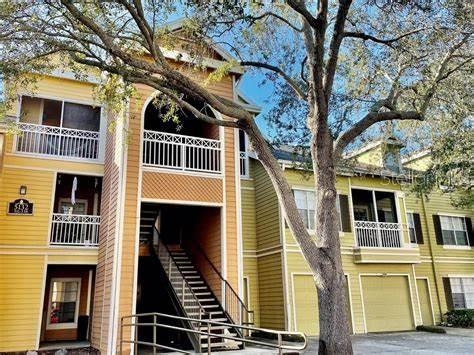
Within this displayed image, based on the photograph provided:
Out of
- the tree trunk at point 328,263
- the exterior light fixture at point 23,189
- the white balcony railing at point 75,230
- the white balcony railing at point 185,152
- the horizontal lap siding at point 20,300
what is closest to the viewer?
the tree trunk at point 328,263

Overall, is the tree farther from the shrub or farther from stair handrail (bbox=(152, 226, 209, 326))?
the shrub

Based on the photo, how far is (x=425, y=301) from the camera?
19.1 metres

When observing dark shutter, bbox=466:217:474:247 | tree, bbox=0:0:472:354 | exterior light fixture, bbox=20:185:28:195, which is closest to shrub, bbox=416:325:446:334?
dark shutter, bbox=466:217:474:247

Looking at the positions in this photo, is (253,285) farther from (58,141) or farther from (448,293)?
(448,293)

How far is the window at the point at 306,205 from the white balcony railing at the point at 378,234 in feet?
7.72

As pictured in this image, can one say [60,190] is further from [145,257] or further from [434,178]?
[434,178]

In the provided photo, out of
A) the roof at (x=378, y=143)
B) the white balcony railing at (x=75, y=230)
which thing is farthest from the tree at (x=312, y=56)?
the white balcony railing at (x=75, y=230)

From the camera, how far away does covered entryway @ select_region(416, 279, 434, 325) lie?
61.4 ft

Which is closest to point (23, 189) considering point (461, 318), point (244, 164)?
point (244, 164)

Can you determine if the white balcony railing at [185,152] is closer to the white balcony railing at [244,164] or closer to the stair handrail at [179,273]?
the stair handrail at [179,273]

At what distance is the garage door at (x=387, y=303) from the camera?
671 inches

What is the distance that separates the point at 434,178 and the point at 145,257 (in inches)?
428

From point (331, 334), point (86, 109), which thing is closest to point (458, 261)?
point (331, 334)

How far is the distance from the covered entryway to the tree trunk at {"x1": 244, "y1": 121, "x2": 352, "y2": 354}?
1310 cm
